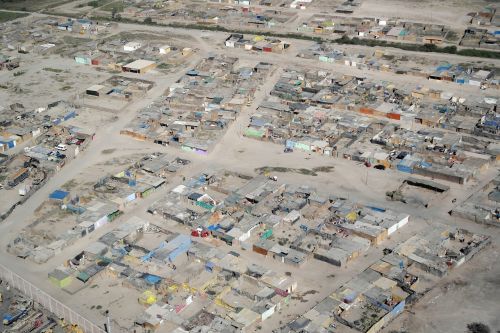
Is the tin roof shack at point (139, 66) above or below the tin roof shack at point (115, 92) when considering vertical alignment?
above

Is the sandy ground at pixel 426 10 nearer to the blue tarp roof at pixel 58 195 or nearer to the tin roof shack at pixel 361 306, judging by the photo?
the blue tarp roof at pixel 58 195

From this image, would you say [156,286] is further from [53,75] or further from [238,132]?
[53,75]

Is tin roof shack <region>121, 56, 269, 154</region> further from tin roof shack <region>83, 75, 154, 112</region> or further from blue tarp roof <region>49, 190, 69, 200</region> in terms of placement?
blue tarp roof <region>49, 190, 69, 200</region>

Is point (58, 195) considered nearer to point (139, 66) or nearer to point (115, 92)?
point (115, 92)

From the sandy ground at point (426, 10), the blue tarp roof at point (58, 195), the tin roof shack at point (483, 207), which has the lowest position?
the blue tarp roof at point (58, 195)

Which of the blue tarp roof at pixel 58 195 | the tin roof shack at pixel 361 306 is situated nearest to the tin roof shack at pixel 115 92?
the blue tarp roof at pixel 58 195

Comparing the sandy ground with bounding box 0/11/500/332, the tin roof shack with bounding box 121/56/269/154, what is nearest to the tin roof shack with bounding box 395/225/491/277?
the sandy ground with bounding box 0/11/500/332
